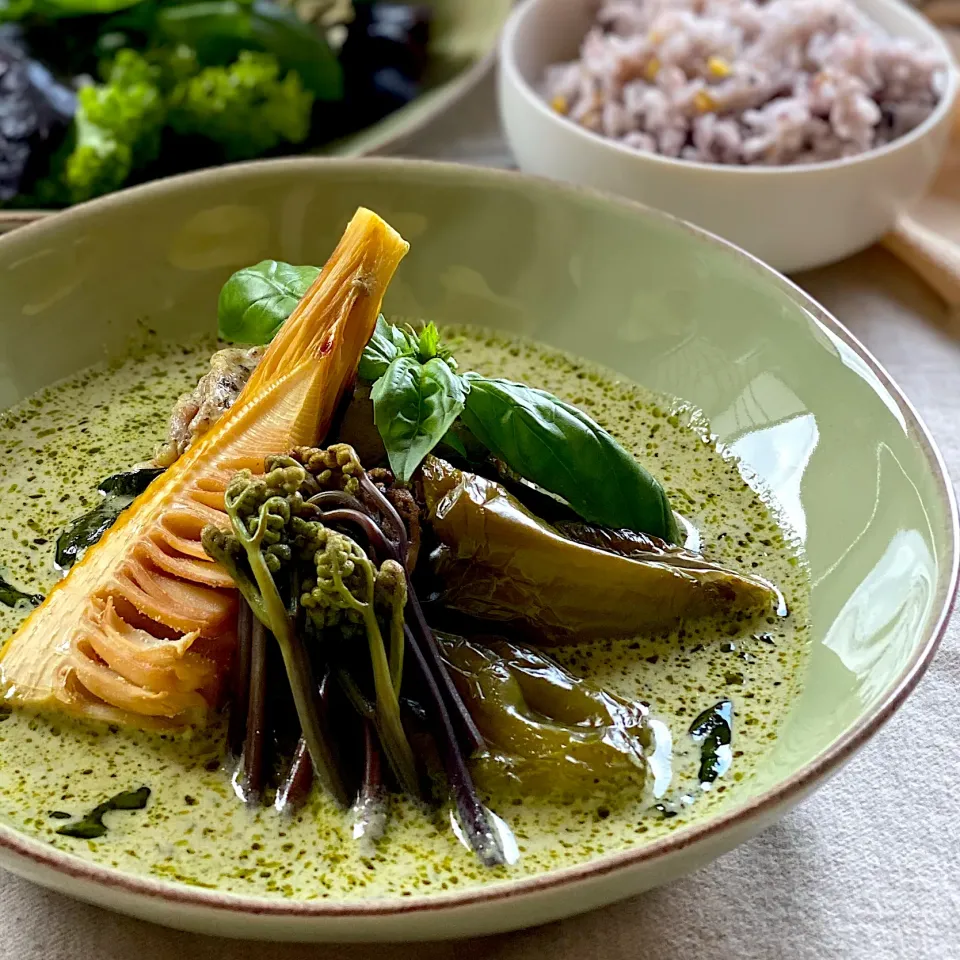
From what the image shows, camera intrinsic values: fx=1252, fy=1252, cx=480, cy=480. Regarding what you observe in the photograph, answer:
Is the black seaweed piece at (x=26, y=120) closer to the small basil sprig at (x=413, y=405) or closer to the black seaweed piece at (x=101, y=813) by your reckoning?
the small basil sprig at (x=413, y=405)

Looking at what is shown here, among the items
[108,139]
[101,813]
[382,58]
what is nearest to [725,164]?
[382,58]

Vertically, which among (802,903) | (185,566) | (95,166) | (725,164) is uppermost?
(725,164)

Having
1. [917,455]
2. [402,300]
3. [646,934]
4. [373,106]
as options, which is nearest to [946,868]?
[646,934]

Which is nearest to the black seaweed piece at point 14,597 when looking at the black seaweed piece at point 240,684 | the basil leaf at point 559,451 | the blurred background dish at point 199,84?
the black seaweed piece at point 240,684

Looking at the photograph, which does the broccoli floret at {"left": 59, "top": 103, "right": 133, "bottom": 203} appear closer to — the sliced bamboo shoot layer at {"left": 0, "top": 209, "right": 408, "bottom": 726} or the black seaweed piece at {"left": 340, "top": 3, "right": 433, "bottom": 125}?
the black seaweed piece at {"left": 340, "top": 3, "right": 433, "bottom": 125}

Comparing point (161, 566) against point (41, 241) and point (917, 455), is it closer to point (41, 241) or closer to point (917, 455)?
point (41, 241)

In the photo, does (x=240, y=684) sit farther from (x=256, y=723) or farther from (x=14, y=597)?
(x=14, y=597)
